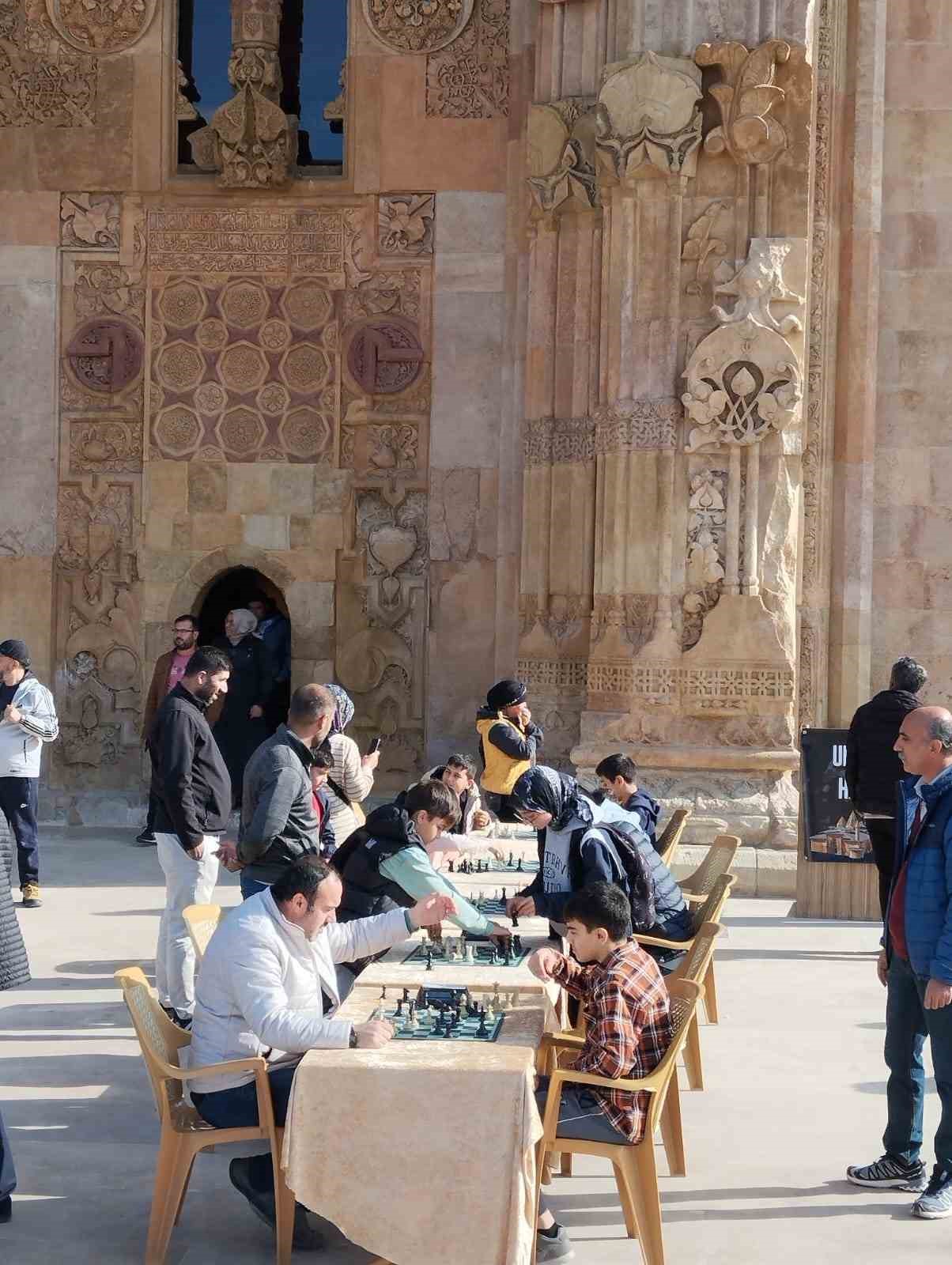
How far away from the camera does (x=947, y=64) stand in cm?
1527

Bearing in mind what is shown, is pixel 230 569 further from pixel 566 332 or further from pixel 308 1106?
pixel 308 1106

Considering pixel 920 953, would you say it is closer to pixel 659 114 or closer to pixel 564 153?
pixel 659 114

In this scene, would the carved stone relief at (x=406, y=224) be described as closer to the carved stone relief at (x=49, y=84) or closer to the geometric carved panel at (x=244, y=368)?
the geometric carved panel at (x=244, y=368)

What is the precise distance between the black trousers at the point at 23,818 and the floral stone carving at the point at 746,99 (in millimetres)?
6839

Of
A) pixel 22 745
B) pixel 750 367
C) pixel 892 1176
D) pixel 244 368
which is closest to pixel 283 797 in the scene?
pixel 892 1176

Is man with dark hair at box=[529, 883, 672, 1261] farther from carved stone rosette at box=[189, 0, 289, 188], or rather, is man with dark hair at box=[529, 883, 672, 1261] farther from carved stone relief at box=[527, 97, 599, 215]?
carved stone rosette at box=[189, 0, 289, 188]

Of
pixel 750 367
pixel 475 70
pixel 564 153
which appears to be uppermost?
pixel 475 70

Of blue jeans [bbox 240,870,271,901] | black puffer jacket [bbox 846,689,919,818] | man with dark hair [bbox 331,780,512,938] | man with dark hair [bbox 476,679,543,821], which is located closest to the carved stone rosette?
man with dark hair [bbox 476,679,543,821]

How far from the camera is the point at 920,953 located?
588 cm

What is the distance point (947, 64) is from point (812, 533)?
429 cm

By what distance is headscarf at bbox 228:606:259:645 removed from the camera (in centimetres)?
1537

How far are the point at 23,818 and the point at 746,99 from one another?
7.33m

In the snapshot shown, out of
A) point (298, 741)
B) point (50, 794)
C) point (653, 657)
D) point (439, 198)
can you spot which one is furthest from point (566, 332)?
point (298, 741)

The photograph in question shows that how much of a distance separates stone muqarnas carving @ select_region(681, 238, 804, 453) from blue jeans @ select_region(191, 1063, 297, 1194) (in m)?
8.61
